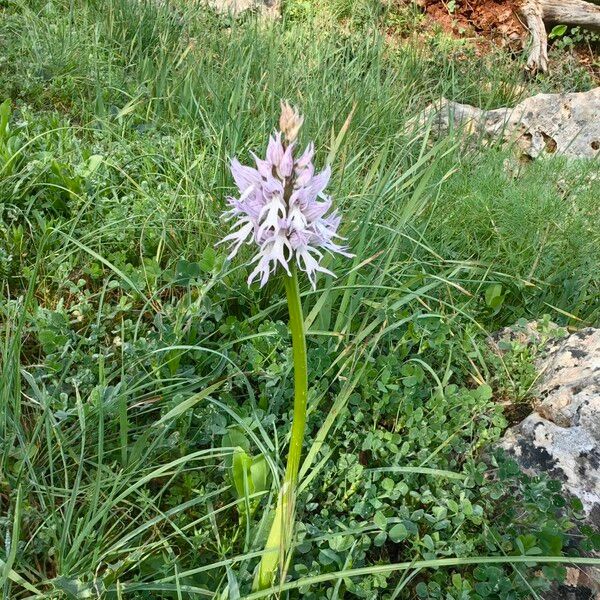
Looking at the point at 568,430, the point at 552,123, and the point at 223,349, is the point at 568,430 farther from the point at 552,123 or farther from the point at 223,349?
the point at 552,123

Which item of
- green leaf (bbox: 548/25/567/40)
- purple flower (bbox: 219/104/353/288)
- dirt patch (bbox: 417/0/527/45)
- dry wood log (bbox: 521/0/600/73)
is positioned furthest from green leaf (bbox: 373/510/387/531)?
green leaf (bbox: 548/25/567/40)

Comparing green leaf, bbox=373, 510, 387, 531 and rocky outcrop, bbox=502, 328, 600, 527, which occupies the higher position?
rocky outcrop, bbox=502, 328, 600, 527

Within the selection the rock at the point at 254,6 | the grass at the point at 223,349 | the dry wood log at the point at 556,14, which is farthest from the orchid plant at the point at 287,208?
the dry wood log at the point at 556,14

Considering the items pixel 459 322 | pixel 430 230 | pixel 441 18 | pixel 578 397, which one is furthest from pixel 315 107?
pixel 441 18

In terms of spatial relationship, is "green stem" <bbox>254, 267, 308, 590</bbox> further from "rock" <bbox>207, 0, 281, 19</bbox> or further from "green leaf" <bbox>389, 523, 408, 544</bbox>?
"rock" <bbox>207, 0, 281, 19</bbox>

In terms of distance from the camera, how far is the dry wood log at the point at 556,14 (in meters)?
6.53

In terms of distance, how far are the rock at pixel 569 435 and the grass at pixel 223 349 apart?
3.8 inches

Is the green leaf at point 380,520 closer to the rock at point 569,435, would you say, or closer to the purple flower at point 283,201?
the rock at point 569,435

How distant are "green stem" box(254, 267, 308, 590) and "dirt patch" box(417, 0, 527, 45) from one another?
6541mm

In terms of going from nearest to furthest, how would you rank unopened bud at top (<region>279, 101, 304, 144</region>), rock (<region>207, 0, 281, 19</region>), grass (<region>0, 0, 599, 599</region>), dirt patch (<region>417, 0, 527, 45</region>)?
unopened bud at top (<region>279, 101, 304, 144</region>) < grass (<region>0, 0, 599, 599</region>) < rock (<region>207, 0, 281, 19</region>) < dirt patch (<region>417, 0, 527, 45</region>)

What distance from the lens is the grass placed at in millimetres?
1456

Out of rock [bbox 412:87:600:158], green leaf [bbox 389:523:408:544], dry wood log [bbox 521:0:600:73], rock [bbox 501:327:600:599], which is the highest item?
dry wood log [bbox 521:0:600:73]

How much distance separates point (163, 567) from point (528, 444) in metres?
1.07

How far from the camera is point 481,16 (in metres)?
6.91
